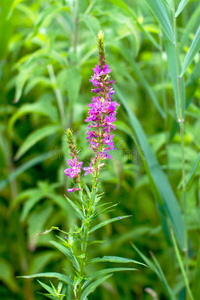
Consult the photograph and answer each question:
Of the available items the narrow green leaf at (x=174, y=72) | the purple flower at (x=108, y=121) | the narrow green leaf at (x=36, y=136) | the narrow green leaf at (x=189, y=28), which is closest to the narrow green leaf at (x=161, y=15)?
the narrow green leaf at (x=174, y=72)

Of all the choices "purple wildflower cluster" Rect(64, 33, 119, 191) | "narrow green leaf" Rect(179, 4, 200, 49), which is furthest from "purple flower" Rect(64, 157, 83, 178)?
"narrow green leaf" Rect(179, 4, 200, 49)

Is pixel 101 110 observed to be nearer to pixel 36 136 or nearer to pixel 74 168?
pixel 74 168

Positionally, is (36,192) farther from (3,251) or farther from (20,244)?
(3,251)

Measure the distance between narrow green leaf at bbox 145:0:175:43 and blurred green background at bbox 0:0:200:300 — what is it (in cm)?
12

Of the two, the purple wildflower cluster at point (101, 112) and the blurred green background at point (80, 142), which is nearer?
the purple wildflower cluster at point (101, 112)

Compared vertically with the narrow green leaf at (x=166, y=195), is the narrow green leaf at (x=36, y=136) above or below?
above

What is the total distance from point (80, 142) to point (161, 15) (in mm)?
564

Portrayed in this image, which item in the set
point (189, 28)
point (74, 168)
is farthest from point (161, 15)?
point (74, 168)

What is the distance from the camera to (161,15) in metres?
0.78

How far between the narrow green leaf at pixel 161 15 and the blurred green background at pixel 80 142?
0.12 m

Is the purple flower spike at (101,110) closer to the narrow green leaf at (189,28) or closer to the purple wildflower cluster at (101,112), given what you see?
the purple wildflower cluster at (101,112)

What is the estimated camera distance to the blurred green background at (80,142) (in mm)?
1105

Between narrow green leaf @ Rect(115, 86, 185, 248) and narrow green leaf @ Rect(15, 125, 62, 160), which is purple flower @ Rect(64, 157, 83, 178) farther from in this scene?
narrow green leaf @ Rect(15, 125, 62, 160)

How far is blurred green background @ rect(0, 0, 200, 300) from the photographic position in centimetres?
111
